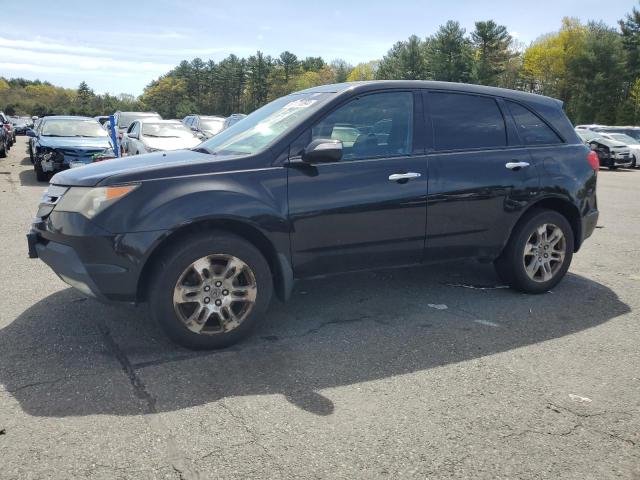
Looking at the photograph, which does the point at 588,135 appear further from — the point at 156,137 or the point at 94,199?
the point at 94,199

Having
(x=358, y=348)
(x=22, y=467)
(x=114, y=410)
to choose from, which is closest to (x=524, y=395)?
(x=358, y=348)

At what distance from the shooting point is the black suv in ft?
11.7

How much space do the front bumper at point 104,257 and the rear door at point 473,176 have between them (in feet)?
7.31

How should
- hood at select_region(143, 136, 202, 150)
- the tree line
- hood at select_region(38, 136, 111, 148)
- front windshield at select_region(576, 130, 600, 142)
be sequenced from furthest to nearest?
the tree line < front windshield at select_region(576, 130, 600, 142) < hood at select_region(38, 136, 111, 148) < hood at select_region(143, 136, 202, 150)

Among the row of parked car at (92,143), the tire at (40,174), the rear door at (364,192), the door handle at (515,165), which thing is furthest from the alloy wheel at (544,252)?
the tire at (40,174)

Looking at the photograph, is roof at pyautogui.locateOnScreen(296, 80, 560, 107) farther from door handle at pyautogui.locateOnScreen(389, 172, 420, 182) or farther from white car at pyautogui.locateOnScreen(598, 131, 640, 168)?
white car at pyautogui.locateOnScreen(598, 131, 640, 168)

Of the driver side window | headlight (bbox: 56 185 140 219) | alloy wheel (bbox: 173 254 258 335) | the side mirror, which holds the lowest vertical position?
alloy wheel (bbox: 173 254 258 335)

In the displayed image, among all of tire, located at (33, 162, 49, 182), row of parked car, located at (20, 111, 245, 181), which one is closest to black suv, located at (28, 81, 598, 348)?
row of parked car, located at (20, 111, 245, 181)

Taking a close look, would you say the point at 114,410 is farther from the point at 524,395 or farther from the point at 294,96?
the point at 294,96

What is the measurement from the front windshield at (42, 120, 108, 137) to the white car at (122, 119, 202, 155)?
115 cm

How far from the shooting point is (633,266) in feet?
20.7

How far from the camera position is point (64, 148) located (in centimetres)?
1331

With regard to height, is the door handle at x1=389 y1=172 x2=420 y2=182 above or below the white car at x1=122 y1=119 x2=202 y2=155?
below

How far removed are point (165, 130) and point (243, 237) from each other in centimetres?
1050
